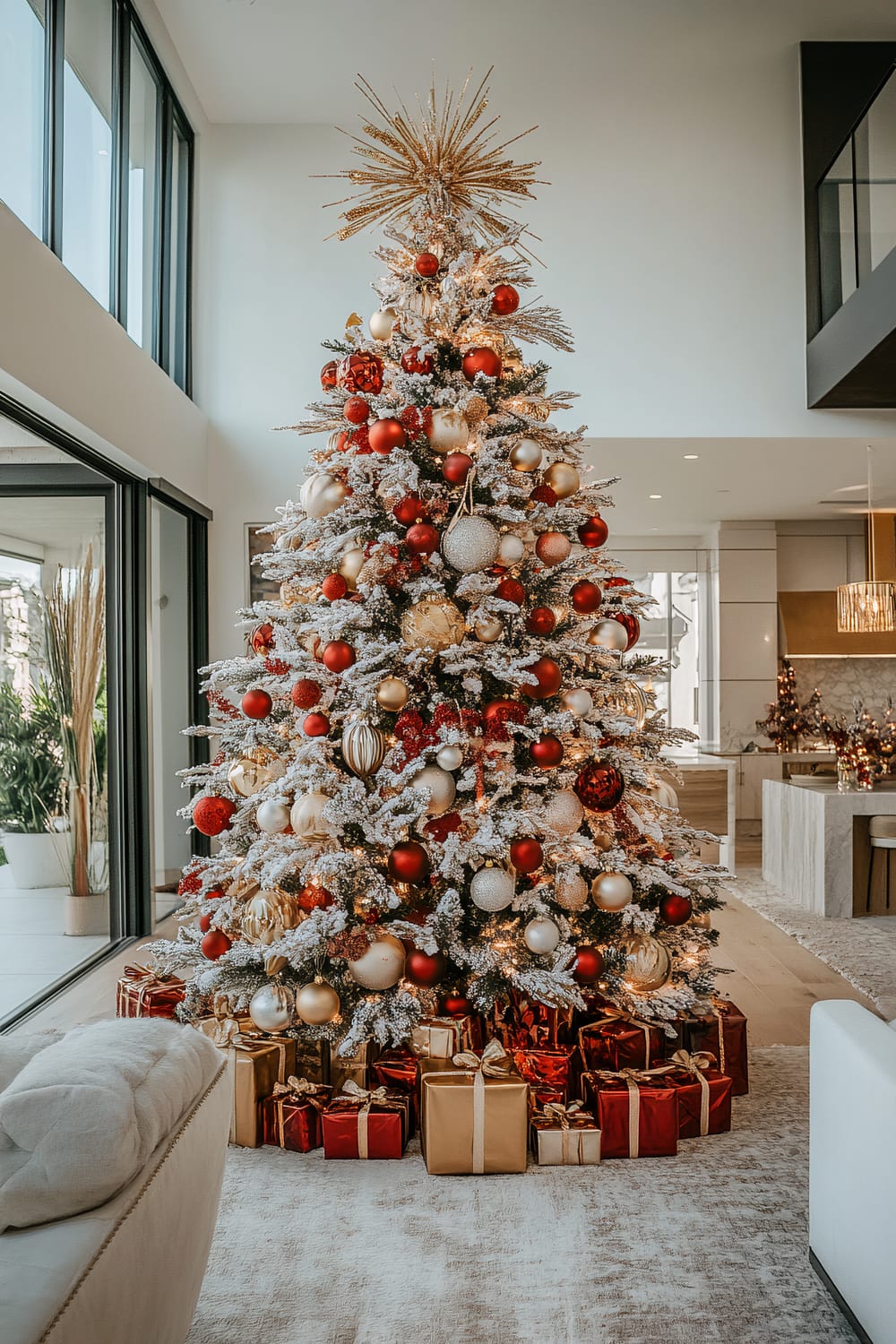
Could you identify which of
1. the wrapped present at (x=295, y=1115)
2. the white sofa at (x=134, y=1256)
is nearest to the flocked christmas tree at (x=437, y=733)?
the wrapped present at (x=295, y=1115)

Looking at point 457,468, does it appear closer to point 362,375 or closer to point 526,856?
point 362,375

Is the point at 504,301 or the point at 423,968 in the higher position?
the point at 504,301

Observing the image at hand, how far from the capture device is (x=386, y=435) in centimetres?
262

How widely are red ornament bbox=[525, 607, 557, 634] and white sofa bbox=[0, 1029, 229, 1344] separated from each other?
1.45 m

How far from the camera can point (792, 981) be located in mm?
3934

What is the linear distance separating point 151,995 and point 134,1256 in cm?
174

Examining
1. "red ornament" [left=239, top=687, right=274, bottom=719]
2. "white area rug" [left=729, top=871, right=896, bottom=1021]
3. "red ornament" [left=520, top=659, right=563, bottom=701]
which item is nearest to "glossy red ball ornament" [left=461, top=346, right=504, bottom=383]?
"red ornament" [left=520, top=659, right=563, bottom=701]

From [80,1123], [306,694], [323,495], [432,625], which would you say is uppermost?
[323,495]

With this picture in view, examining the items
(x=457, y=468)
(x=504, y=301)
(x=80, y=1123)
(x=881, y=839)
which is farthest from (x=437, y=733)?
(x=881, y=839)

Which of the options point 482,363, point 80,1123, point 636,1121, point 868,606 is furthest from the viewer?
point 868,606

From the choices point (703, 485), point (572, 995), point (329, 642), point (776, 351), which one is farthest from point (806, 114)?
point (572, 995)

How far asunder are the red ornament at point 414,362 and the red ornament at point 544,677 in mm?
889

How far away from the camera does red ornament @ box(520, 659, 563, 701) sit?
8.42 feet

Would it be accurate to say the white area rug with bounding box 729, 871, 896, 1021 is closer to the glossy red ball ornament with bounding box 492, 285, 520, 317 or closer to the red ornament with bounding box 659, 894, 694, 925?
the red ornament with bounding box 659, 894, 694, 925
